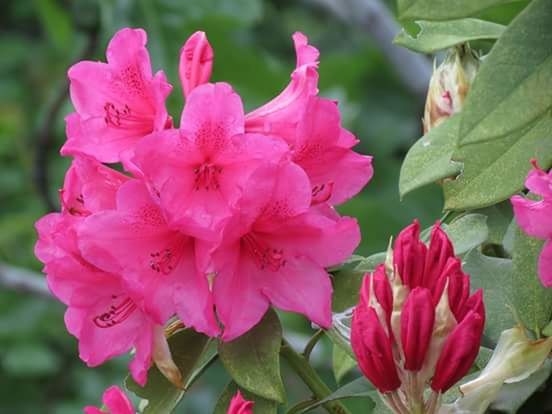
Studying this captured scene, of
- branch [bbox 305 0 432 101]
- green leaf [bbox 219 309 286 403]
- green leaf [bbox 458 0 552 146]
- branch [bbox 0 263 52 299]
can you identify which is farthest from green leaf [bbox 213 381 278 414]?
branch [bbox 0 263 52 299]

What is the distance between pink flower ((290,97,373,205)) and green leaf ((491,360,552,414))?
18 cm

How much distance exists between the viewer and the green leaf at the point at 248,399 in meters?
0.90

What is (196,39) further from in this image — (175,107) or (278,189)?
(175,107)

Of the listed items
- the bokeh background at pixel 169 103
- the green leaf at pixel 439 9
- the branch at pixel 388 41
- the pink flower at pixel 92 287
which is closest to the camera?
the green leaf at pixel 439 9

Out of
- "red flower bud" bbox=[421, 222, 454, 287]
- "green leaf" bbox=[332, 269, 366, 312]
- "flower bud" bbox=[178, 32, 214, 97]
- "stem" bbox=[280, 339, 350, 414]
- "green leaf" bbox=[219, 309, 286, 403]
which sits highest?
"flower bud" bbox=[178, 32, 214, 97]

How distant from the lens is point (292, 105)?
0.94m

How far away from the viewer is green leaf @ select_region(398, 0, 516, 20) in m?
0.71

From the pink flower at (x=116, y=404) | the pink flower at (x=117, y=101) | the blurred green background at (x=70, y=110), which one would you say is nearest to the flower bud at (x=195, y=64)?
the pink flower at (x=117, y=101)

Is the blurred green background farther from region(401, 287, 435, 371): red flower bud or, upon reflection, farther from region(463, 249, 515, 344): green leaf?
region(401, 287, 435, 371): red flower bud

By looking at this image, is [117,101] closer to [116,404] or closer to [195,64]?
[195,64]

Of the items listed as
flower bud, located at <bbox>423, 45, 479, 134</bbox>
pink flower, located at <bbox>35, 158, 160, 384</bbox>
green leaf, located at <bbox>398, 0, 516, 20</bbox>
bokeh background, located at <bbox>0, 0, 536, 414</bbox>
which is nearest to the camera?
green leaf, located at <bbox>398, 0, 516, 20</bbox>

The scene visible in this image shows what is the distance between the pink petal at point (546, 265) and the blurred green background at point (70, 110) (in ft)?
4.70

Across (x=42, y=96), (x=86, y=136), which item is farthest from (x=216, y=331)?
(x=42, y=96)

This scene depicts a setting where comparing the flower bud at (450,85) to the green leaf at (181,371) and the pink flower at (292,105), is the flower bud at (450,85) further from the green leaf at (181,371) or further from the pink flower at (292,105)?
the green leaf at (181,371)
